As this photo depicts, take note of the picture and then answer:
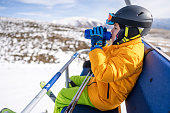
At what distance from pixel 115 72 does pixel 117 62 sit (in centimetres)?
10

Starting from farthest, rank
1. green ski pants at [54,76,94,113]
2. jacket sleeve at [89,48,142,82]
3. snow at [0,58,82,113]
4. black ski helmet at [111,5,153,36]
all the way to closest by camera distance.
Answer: snow at [0,58,82,113], green ski pants at [54,76,94,113], black ski helmet at [111,5,153,36], jacket sleeve at [89,48,142,82]

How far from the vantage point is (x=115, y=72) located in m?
1.08

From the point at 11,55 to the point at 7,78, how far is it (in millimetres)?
3944

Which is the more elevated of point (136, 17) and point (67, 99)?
point (136, 17)

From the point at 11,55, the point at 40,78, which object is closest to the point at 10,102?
the point at 40,78

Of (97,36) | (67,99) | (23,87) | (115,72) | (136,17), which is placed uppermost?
(136,17)

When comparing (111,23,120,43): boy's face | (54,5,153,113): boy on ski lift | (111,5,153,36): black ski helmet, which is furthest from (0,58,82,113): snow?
(111,5,153,36): black ski helmet

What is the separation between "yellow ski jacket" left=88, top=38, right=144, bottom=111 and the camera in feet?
3.59

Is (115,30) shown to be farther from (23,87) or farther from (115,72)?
(23,87)

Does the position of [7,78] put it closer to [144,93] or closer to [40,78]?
[40,78]

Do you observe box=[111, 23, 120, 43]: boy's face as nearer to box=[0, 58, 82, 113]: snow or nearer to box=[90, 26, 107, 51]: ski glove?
box=[90, 26, 107, 51]: ski glove

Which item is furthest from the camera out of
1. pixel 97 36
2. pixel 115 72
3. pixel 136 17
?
pixel 97 36

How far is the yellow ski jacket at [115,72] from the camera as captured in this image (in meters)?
1.09

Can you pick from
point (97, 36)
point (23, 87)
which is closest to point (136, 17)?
point (97, 36)
